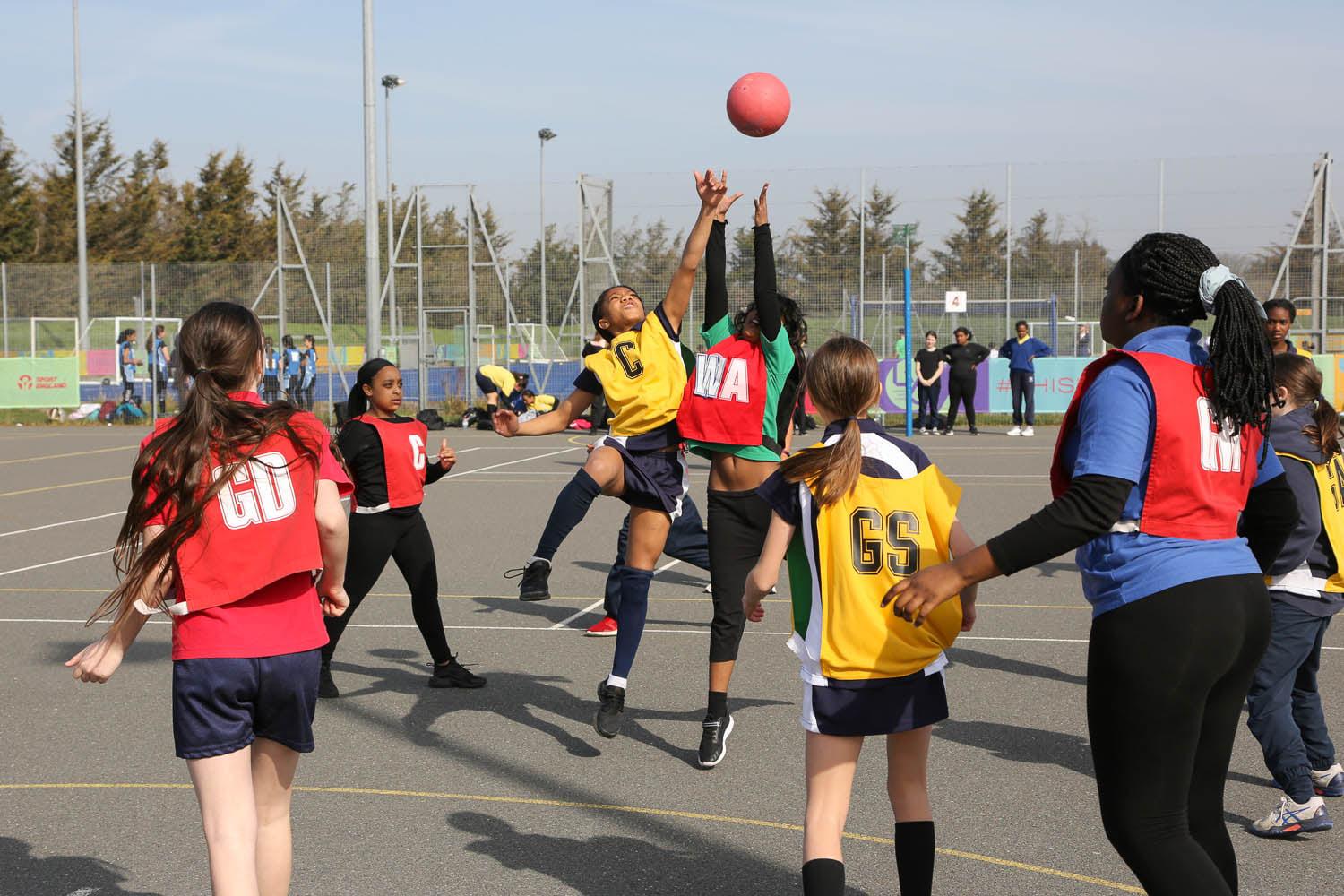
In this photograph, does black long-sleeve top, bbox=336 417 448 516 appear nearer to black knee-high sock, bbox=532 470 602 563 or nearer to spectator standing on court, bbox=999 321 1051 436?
black knee-high sock, bbox=532 470 602 563

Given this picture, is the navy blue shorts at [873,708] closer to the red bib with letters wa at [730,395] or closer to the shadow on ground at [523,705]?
the shadow on ground at [523,705]

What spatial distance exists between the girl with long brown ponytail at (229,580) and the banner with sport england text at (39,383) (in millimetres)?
29159

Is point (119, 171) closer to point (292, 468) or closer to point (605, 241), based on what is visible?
point (605, 241)

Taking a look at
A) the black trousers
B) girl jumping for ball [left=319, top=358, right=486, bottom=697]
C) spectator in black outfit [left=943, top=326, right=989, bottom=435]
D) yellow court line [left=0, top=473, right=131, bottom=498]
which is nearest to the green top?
girl jumping for ball [left=319, top=358, right=486, bottom=697]

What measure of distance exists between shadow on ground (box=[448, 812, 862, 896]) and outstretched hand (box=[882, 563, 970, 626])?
1582mm

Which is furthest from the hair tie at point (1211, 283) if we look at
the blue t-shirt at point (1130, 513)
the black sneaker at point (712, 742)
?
the black sneaker at point (712, 742)

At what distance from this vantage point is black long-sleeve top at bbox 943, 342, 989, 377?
80.9ft

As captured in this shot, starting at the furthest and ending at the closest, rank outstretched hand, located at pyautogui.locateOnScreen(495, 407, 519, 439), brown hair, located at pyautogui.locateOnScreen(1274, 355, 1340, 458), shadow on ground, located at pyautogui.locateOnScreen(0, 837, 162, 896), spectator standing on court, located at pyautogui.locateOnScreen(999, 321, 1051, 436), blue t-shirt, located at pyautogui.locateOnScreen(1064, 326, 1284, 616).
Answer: spectator standing on court, located at pyautogui.locateOnScreen(999, 321, 1051, 436) < outstretched hand, located at pyautogui.locateOnScreen(495, 407, 519, 439) < brown hair, located at pyautogui.locateOnScreen(1274, 355, 1340, 458) < shadow on ground, located at pyautogui.locateOnScreen(0, 837, 162, 896) < blue t-shirt, located at pyautogui.locateOnScreen(1064, 326, 1284, 616)

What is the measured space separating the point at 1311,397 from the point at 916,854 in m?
2.48

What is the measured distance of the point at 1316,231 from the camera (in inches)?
1153

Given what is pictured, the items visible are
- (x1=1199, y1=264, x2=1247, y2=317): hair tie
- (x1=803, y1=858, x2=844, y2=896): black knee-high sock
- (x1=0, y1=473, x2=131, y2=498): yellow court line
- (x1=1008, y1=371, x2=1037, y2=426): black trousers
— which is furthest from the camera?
(x1=1008, y1=371, x2=1037, y2=426): black trousers

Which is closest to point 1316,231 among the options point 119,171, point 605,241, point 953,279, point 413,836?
point 953,279

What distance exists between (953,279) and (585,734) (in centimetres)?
2695

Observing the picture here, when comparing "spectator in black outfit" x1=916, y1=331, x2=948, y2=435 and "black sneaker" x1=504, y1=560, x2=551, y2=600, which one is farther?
"spectator in black outfit" x1=916, y1=331, x2=948, y2=435
